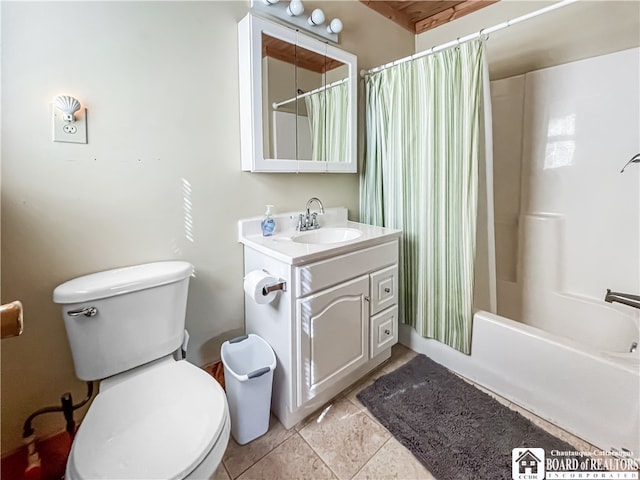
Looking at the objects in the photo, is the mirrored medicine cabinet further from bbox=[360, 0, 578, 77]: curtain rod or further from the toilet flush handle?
the toilet flush handle

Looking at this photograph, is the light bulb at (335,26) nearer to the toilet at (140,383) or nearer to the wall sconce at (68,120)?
the wall sconce at (68,120)

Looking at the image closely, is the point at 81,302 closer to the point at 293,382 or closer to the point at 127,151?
the point at 127,151

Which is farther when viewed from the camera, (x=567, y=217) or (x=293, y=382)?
(x=567, y=217)

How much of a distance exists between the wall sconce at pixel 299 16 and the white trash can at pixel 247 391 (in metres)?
1.61

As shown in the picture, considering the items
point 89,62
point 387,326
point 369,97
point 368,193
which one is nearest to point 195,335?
point 387,326

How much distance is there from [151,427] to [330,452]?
0.75 metres

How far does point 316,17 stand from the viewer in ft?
5.44

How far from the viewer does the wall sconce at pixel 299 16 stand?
60.6 inches

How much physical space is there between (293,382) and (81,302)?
2.77 feet

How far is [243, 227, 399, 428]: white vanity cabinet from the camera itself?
1326 mm

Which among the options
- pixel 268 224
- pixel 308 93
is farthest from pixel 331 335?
pixel 308 93

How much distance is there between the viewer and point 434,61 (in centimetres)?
164

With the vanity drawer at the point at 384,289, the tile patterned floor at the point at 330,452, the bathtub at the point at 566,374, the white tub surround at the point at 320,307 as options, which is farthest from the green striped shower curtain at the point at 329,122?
the tile patterned floor at the point at 330,452

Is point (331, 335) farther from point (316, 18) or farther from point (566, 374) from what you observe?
point (316, 18)
